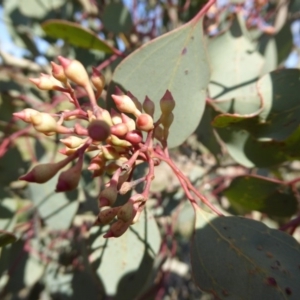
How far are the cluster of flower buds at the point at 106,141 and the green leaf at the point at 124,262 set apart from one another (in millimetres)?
321

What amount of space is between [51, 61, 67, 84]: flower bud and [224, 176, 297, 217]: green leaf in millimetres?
591

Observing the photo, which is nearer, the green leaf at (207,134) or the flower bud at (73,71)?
the flower bud at (73,71)

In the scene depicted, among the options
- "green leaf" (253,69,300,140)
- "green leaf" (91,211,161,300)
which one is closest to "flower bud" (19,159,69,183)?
"green leaf" (91,211,161,300)

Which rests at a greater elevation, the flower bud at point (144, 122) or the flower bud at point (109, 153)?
the flower bud at point (144, 122)

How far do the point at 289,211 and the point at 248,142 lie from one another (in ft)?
0.80

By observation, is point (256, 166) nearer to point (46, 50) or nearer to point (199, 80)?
point (199, 80)

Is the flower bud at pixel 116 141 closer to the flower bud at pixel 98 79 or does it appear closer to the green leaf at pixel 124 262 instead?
the flower bud at pixel 98 79

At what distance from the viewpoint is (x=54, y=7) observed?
202cm

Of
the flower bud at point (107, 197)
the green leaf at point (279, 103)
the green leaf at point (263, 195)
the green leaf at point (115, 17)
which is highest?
the green leaf at point (115, 17)

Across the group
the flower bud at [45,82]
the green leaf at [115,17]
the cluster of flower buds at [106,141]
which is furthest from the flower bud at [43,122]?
the green leaf at [115,17]

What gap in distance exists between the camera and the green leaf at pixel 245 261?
0.80 meters

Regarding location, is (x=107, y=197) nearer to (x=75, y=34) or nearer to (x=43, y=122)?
(x=43, y=122)

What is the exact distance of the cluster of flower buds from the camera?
Result: 2.48ft

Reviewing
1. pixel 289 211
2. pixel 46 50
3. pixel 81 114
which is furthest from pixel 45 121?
pixel 46 50
